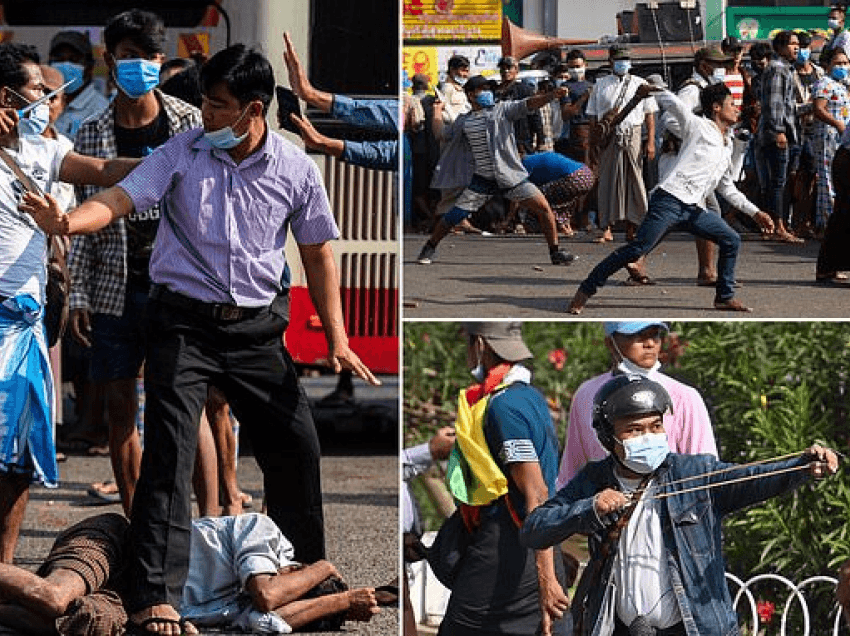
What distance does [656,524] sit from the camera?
6508 mm

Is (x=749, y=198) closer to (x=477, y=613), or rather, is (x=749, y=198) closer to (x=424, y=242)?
(x=424, y=242)

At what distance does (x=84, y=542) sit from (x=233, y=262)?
3.23 feet

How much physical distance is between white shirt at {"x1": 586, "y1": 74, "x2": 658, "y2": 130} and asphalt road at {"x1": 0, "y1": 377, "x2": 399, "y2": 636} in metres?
1.75

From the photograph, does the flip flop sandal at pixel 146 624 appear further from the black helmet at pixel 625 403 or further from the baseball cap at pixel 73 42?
the baseball cap at pixel 73 42

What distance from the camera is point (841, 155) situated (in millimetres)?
7199

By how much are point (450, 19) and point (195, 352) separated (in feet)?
4.21

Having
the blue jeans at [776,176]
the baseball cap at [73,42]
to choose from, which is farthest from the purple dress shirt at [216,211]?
the baseball cap at [73,42]

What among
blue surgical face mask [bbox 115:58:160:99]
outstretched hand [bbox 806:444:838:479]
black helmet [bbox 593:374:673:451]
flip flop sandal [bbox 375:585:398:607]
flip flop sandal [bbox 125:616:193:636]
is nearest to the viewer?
outstretched hand [bbox 806:444:838:479]

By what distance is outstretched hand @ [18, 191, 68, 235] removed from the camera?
6887 millimetres

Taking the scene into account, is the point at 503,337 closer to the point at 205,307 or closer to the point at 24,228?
the point at 205,307

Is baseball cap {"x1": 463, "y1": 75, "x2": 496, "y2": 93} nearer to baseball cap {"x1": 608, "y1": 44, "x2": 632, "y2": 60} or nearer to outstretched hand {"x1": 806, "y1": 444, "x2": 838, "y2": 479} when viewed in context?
baseball cap {"x1": 608, "y1": 44, "x2": 632, "y2": 60}

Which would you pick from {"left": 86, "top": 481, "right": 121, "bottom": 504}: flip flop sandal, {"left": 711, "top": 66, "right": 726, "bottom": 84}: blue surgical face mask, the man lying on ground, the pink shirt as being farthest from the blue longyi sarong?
{"left": 86, "top": 481, "right": 121, "bottom": 504}: flip flop sandal

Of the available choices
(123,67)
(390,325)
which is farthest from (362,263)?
(123,67)

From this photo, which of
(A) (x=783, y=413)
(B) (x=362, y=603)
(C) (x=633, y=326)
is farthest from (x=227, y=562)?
(A) (x=783, y=413)
